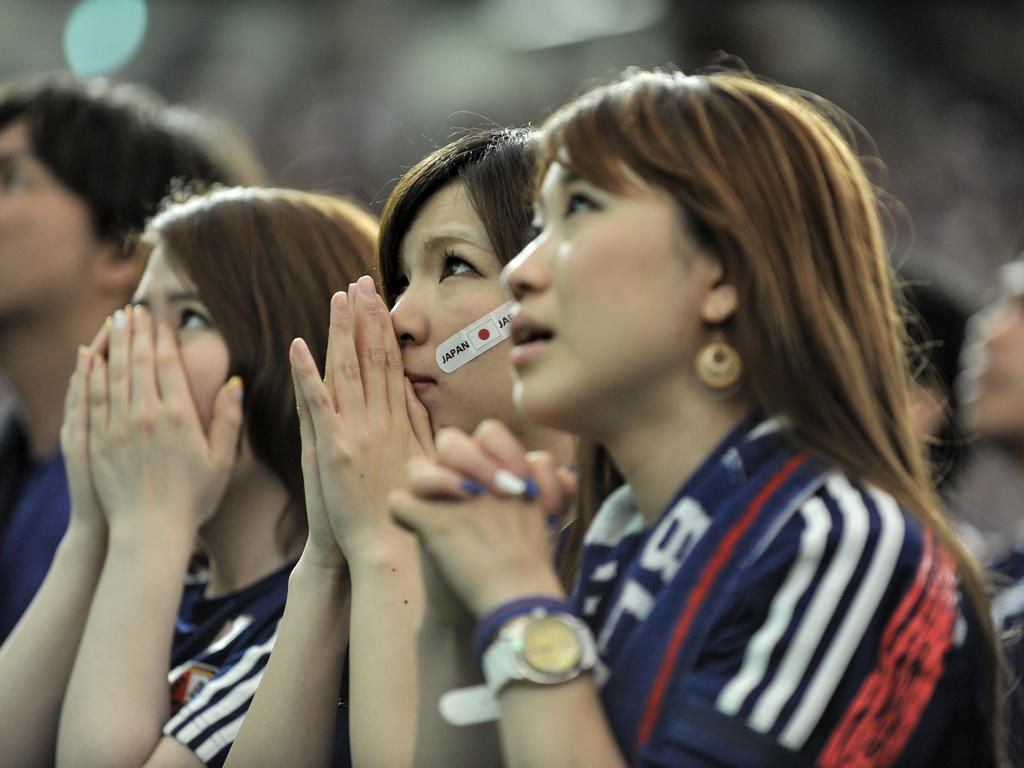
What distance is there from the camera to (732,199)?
103 cm

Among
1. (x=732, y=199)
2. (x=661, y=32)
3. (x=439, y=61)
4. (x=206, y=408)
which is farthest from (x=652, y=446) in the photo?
(x=439, y=61)

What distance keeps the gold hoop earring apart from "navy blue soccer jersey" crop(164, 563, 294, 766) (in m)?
0.69

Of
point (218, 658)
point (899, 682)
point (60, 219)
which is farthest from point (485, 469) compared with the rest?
point (60, 219)

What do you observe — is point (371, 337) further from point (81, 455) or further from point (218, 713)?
point (81, 455)

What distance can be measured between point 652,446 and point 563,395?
0.10m

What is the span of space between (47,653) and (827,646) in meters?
1.27

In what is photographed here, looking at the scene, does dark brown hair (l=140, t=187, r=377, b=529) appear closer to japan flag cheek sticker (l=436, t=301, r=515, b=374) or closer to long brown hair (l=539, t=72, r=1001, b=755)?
japan flag cheek sticker (l=436, t=301, r=515, b=374)

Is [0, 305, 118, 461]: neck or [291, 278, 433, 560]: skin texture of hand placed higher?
Answer: [291, 278, 433, 560]: skin texture of hand

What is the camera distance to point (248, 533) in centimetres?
177

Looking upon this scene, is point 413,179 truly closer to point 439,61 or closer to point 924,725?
point 924,725

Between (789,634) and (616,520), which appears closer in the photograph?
(789,634)

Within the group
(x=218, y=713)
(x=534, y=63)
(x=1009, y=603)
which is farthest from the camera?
(x=534, y=63)

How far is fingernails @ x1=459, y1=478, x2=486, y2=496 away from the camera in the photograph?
0.93m

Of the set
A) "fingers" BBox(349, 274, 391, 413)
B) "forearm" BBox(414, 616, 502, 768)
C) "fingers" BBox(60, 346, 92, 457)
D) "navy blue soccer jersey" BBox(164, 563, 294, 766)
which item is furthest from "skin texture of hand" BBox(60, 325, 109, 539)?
"forearm" BBox(414, 616, 502, 768)
